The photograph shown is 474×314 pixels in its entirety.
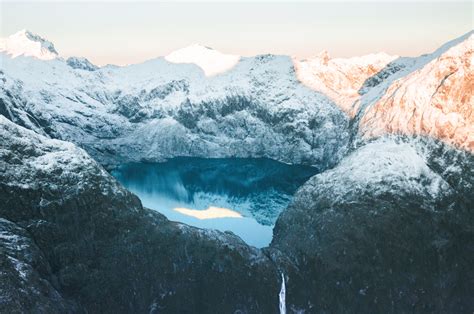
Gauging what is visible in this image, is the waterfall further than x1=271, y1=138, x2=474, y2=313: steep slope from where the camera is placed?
No

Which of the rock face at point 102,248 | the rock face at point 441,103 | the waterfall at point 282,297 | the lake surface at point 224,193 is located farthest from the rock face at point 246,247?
the lake surface at point 224,193

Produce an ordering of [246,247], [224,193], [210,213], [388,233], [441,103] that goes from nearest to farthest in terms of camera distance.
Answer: [388,233] < [246,247] < [441,103] < [210,213] < [224,193]

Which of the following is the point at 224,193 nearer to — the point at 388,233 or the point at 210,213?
the point at 210,213

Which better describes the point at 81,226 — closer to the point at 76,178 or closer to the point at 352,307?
the point at 76,178

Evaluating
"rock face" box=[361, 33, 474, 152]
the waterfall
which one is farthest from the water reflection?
the waterfall

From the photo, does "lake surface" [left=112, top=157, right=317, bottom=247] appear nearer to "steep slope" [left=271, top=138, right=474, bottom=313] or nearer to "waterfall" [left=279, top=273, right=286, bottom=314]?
"steep slope" [left=271, top=138, right=474, bottom=313]

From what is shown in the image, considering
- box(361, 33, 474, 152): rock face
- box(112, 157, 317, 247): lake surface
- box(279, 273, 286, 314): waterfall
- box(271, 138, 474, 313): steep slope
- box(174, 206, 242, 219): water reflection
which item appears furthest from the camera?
box(174, 206, 242, 219): water reflection

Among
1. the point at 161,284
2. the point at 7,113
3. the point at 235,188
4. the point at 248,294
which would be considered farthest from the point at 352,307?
the point at 7,113

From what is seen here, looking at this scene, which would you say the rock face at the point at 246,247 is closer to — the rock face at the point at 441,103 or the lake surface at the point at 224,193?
the rock face at the point at 441,103

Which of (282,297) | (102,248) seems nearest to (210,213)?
(282,297)
